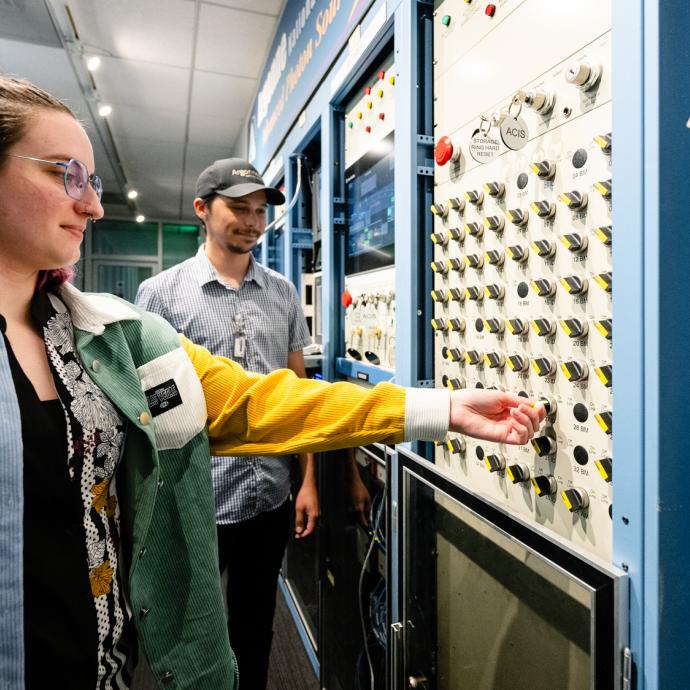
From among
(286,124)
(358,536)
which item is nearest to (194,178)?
(286,124)

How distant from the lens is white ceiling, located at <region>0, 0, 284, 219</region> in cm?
330

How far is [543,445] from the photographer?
0.93 metres

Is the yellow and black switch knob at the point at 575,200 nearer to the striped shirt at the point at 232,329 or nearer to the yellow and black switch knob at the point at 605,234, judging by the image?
the yellow and black switch knob at the point at 605,234

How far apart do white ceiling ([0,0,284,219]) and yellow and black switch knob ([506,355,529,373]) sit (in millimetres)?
3170

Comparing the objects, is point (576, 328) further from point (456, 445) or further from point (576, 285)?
point (456, 445)

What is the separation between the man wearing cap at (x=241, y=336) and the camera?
1718 millimetres

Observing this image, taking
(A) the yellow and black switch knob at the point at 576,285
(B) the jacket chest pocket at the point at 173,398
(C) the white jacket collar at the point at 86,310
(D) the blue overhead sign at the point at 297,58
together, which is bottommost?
(B) the jacket chest pocket at the point at 173,398

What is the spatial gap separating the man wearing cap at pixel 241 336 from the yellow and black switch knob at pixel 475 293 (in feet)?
2.92

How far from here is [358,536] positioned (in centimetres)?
193

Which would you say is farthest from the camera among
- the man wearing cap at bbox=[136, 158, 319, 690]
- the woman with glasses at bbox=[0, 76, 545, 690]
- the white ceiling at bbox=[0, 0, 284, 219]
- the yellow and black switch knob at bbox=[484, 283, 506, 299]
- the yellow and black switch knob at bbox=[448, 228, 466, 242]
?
the white ceiling at bbox=[0, 0, 284, 219]

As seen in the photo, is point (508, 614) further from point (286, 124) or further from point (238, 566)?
point (286, 124)

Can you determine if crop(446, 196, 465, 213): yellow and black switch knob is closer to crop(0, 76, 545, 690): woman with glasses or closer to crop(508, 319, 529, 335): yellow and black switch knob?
crop(508, 319, 529, 335): yellow and black switch knob

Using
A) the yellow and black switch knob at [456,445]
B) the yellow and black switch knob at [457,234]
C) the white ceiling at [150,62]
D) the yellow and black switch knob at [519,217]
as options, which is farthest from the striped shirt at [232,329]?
the white ceiling at [150,62]

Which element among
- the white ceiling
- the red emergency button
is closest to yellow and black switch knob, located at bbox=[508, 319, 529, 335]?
the red emergency button
